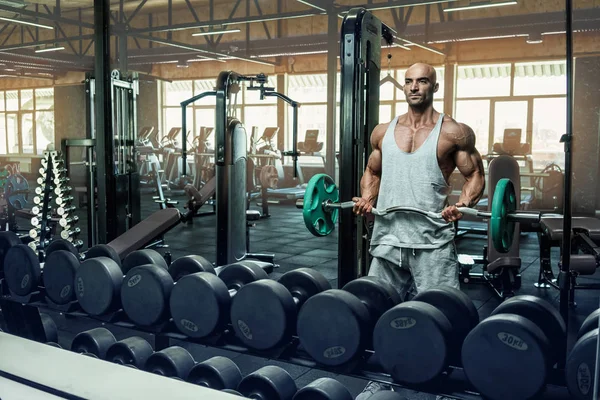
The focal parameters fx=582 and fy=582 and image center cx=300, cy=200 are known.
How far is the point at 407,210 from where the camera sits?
204 centimetres

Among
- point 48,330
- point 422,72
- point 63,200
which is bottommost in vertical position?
point 48,330

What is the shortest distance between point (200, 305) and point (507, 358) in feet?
3.14

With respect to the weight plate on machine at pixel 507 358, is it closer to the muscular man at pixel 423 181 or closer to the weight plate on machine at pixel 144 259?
the muscular man at pixel 423 181

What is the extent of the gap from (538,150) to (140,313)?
31.8 ft

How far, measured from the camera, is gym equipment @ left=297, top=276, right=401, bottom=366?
164 centimetres

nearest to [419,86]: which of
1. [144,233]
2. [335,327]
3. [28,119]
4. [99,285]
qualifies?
[335,327]

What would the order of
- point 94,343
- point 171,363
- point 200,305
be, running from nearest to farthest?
point 200,305 → point 171,363 → point 94,343

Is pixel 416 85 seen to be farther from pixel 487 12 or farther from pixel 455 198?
pixel 487 12

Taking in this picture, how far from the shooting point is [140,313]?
2.03 meters

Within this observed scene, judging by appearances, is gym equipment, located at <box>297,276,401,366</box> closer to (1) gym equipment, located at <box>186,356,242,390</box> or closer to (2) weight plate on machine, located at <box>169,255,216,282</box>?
(1) gym equipment, located at <box>186,356,242,390</box>

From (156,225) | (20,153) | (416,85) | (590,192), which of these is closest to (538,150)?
(590,192)

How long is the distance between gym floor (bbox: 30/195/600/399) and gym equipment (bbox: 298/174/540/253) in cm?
52

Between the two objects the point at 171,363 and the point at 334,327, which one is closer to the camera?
the point at 334,327

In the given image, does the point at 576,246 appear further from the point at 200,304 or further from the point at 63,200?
the point at 63,200
